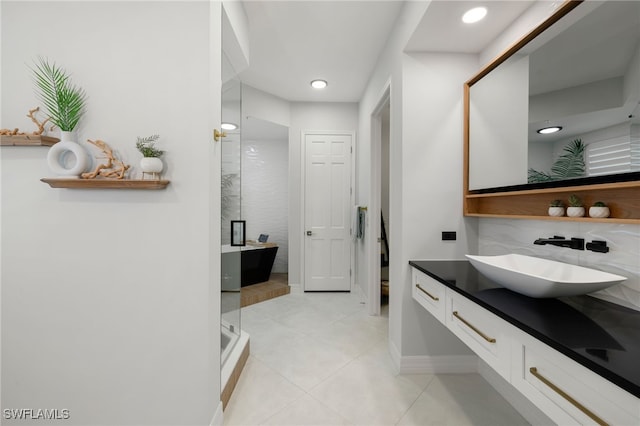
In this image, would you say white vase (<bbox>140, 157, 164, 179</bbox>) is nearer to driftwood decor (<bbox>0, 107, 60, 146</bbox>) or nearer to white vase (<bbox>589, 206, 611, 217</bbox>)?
driftwood decor (<bbox>0, 107, 60, 146</bbox>)

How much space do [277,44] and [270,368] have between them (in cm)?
287

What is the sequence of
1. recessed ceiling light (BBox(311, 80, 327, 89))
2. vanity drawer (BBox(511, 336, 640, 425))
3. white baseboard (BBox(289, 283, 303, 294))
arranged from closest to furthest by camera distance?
1. vanity drawer (BBox(511, 336, 640, 425))
2. recessed ceiling light (BBox(311, 80, 327, 89))
3. white baseboard (BBox(289, 283, 303, 294))

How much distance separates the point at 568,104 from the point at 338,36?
1868 mm

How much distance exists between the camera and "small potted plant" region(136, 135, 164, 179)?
4.35 feet

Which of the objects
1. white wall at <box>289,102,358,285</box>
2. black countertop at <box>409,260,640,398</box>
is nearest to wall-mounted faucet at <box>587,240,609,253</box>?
black countertop at <box>409,260,640,398</box>

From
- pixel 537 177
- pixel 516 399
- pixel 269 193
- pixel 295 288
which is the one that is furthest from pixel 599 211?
pixel 269 193

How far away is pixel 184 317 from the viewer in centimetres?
142

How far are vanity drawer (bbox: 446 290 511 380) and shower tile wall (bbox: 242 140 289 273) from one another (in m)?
3.84

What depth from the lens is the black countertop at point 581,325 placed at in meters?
0.70

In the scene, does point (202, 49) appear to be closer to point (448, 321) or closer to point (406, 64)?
point (406, 64)

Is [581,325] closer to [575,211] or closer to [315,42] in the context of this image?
[575,211]

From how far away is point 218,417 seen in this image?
152 centimetres

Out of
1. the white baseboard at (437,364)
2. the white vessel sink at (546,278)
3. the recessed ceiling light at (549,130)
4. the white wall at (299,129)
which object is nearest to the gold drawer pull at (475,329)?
the white vessel sink at (546,278)

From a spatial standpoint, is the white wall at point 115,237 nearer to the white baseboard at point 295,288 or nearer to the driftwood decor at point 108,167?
the driftwood decor at point 108,167
